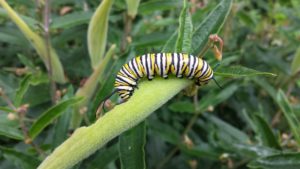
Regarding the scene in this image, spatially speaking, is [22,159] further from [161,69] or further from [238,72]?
[238,72]

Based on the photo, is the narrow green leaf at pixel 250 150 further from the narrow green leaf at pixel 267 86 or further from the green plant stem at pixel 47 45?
the green plant stem at pixel 47 45

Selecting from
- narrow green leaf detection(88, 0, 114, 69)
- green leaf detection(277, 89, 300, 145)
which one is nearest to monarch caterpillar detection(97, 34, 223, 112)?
narrow green leaf detection(88, 0, 114, 69)

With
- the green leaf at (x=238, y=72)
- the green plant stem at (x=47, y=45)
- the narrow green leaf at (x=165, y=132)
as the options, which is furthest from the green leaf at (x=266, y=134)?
the green plant stem at (x=47, y=45)

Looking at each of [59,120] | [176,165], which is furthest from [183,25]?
[176,165]

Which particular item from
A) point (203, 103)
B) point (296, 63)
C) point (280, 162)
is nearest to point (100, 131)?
point (280, 162)

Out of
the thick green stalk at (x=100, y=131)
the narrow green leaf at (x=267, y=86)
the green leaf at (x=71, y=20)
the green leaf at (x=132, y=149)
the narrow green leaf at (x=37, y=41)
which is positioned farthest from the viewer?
the narrow green leaf at (x=267, y=86)

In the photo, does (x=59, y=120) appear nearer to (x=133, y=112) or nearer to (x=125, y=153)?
(x=125, y=153)
